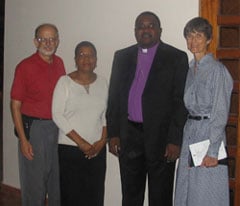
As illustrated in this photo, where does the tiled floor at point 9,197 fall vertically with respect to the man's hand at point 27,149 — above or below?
below

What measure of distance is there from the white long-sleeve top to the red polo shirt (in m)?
0.10

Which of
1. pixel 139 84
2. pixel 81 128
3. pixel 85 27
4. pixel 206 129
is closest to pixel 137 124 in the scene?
pixel 139 84

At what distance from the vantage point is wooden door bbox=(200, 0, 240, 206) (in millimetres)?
2434

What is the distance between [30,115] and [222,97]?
1.20 metres

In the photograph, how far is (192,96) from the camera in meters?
2.14

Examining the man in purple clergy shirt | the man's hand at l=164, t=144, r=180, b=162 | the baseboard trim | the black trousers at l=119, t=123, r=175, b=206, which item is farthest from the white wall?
the man's hand at l=164, t=144, r=180, b=162

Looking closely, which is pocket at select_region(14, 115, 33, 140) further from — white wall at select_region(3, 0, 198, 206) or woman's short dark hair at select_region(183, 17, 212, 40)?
woman's short dark hair at select_region(183, 17, 212, 40)

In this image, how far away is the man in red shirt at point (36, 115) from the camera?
8.18ft

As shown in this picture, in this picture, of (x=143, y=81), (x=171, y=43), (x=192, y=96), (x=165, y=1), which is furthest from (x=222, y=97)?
(x=165, y=1)

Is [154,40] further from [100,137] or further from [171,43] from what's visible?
[100,137]

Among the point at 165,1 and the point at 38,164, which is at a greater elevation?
the point at 165,1

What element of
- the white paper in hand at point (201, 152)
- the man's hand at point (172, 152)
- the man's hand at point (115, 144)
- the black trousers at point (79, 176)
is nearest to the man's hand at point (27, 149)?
the black trousers at point (79, 176)

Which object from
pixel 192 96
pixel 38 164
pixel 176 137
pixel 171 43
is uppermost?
pixel 171 43

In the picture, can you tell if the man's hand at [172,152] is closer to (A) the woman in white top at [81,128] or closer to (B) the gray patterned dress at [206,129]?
(B) the gray patterned dress at [206,129]
